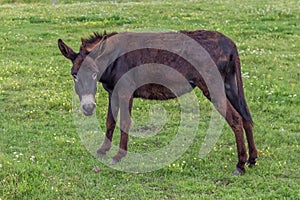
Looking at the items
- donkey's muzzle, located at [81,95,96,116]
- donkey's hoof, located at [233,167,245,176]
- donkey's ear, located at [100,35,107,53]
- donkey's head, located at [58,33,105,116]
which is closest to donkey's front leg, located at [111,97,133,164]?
donkey's head, located at [58,33,105,116]

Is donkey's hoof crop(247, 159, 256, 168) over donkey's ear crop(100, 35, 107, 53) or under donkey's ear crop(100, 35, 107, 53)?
under

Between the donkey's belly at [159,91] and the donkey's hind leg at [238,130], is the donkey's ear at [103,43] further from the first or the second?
the donkey's hind leg at [238,130]

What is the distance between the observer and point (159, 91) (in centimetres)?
832

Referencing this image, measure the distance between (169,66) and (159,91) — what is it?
0.48 metres

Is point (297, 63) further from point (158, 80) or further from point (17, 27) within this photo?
point (17, 27)

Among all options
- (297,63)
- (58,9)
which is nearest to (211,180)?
(297,63)

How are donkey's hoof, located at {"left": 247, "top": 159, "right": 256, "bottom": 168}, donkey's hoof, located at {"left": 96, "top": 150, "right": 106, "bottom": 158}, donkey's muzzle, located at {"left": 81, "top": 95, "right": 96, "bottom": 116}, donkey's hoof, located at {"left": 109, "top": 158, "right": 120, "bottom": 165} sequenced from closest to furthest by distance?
donkey's muzzle, located at {"left": 81, "top": 95, "right": 96, "bottom": 116}, donkey's hoof, located at {"left": 247, "top": 159, "right": 256, "bottom": 168}, donkey's hoof, located at {"left": 109, "top": 158, "right": 120, "bottom": 165}, donkey's hoof, located at {"left": 96, "top": 150, "right": 106, "bottom": 158}

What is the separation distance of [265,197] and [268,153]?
170 cm

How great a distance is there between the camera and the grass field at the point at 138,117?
741cm

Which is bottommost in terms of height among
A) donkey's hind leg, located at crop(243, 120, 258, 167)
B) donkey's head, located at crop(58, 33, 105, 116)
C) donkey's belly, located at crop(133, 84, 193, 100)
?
donkey's hind leg, located at crop(243, 120, 258, 167)

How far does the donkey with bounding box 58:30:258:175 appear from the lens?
7.90m

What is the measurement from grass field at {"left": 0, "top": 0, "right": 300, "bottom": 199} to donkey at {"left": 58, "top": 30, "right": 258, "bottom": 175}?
64 centimetres

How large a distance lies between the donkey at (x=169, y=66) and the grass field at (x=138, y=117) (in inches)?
25.2

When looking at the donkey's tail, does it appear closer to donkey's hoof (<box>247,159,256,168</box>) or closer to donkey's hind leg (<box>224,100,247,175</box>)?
donkey's hind leg (<box>224,100,247,175</box>)
